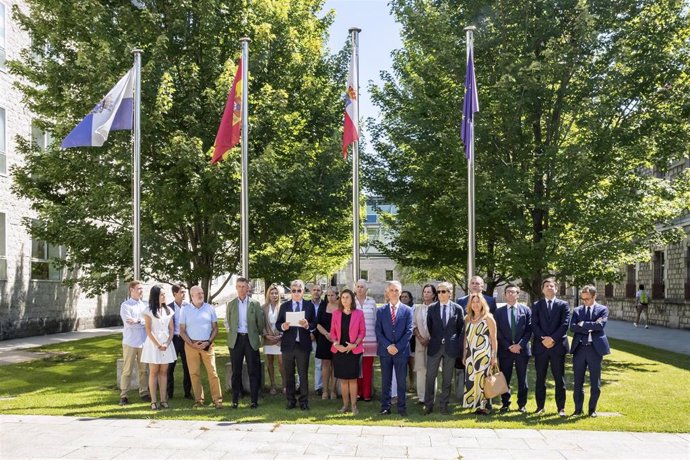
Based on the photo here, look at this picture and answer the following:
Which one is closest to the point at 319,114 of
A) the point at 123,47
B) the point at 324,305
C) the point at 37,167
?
the point at 123,47

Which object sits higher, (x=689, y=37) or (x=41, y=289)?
(x=689, y=37)

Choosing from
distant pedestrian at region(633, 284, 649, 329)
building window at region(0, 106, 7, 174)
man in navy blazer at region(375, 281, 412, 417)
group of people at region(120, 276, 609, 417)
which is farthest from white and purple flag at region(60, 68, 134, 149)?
distant pedestrian at region(633, 284, 649, 329)

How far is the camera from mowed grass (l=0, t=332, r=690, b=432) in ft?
32.5

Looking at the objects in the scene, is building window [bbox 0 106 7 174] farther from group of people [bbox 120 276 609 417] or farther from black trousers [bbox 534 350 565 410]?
black trousers [bbox 534 350 565 410]

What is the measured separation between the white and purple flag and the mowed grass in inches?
177

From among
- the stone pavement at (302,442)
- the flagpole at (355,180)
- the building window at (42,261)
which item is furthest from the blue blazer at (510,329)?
the building window at (42,261)

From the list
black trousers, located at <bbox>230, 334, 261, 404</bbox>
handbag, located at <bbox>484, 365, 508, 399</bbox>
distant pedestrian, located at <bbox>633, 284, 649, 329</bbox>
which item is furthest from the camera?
distant pedestrian, located at <bbox>633, 284, 649, 329</bbox>

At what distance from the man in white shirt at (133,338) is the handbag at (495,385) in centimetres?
545

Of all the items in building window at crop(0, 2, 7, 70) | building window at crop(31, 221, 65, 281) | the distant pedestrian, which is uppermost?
building window at crop(0, 2, 7, 70)

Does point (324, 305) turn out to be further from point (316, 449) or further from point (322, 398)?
point (316, 449)

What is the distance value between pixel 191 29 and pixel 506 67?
761 cm

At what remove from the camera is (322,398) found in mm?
11961

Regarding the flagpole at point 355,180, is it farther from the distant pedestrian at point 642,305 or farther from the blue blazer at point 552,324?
the distant pedestrian at point 642,305

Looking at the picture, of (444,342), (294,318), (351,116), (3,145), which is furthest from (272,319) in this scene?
(3,145)
